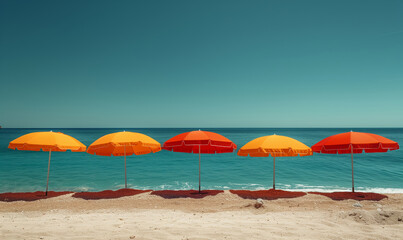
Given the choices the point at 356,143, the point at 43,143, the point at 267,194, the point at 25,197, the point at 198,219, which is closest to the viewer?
the point at 198,219

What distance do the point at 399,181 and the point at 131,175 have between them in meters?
20.4

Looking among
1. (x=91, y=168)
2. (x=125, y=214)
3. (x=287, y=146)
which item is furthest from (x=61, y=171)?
(x=287, y=146)

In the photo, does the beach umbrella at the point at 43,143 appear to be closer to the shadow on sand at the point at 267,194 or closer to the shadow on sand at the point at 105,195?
the shadow on sand at the point at 105,195

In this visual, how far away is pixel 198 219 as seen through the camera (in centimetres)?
568

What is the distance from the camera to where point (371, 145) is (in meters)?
7.59

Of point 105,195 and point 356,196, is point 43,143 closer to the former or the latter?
point 105,195

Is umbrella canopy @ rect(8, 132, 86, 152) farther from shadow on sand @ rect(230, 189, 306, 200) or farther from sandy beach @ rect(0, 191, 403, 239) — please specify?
shadow on sand @ rect(230, 189, 306, 200)

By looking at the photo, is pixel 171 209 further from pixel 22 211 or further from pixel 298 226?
pixel 22 211

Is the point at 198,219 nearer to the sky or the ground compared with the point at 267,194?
nearer to the sky

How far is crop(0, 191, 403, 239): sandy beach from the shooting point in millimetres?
4500

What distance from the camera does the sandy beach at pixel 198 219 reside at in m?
→ 4.50

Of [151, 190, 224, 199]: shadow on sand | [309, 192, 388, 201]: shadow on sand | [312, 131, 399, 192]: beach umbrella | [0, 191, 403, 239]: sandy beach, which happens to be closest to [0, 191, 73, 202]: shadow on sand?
[0, 191, 403, 239]: sandy beach

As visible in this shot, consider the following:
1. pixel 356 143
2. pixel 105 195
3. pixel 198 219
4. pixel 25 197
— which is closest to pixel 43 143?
pixel 25 197

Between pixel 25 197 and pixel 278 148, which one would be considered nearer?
pixel 278 148
